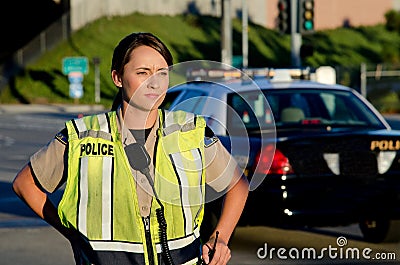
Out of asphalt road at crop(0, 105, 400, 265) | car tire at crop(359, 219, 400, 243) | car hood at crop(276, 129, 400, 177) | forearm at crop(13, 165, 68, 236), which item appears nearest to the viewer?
forearm at crop(13, 165, 68, 236)

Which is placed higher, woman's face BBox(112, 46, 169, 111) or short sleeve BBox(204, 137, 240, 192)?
woman's face BBox(112, 46, 169, 111)

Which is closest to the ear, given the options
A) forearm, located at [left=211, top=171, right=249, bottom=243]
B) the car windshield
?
forearm, located at [left=211, top=171, right=249, bottom=243]

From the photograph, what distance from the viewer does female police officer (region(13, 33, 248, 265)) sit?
10.9 feet

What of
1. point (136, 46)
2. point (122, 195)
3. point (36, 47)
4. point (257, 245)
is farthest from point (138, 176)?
point (36, 47)

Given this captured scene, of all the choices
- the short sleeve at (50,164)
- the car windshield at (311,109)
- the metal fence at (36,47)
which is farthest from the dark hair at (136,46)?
the metal fence at (36,47)

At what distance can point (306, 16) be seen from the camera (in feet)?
79.4

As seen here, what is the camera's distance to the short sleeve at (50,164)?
3434 mm

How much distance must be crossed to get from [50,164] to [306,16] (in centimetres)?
2109

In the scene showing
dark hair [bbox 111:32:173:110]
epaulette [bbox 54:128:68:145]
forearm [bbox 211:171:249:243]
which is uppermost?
dark hair [bbox 111:32:173:110]

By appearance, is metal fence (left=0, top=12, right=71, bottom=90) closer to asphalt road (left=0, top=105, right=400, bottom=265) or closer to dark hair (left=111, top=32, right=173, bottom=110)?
asphalt road (left=0, top=105, right=400, bottom=265)

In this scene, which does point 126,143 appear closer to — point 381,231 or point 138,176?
point 138,176

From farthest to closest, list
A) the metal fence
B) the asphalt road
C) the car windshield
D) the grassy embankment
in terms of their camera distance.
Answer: the metal fence < the grassy embankment < the car windshield < the asphalt road

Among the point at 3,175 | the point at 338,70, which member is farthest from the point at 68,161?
the point at 338,70

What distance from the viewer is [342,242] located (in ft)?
32.9
